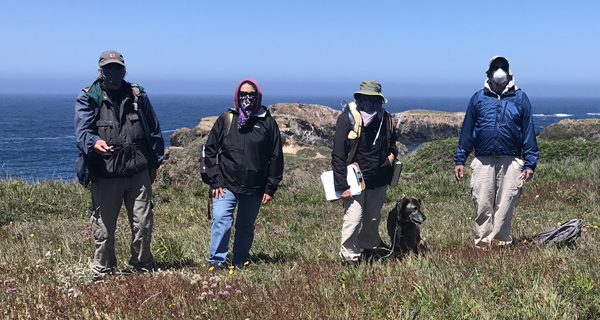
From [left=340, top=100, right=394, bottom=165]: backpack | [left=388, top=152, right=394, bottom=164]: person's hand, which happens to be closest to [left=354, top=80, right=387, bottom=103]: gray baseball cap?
[left=340, top=100, right=394, bottom=165]: backpack

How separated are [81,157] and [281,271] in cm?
227

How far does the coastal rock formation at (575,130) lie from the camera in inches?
1115

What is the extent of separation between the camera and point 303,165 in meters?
17.0

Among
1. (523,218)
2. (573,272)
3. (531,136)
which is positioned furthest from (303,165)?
(573,272)

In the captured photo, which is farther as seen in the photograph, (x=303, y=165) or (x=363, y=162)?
(x=303, y=165)

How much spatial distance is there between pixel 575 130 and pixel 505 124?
1108 inches

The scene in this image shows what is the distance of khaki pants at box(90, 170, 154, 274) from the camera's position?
5188mm

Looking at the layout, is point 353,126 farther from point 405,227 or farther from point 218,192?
point 218,192

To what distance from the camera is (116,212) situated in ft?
17.5

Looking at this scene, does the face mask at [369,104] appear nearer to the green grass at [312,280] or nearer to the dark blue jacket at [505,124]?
the dark blue jacket at [505,124]

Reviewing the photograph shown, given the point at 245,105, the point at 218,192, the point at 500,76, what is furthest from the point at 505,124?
the point at 218,192

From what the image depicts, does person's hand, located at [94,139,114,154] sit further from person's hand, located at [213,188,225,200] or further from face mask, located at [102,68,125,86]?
person's hand, located at [213,188,225,200]

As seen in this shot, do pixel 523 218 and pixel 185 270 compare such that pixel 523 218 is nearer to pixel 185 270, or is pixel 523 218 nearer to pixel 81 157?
pixel 185 270

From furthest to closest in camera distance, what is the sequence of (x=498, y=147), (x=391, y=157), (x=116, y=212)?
1. (x=498, y=147)
2. (x=391, y=157)
3. (x=116, y=212)
